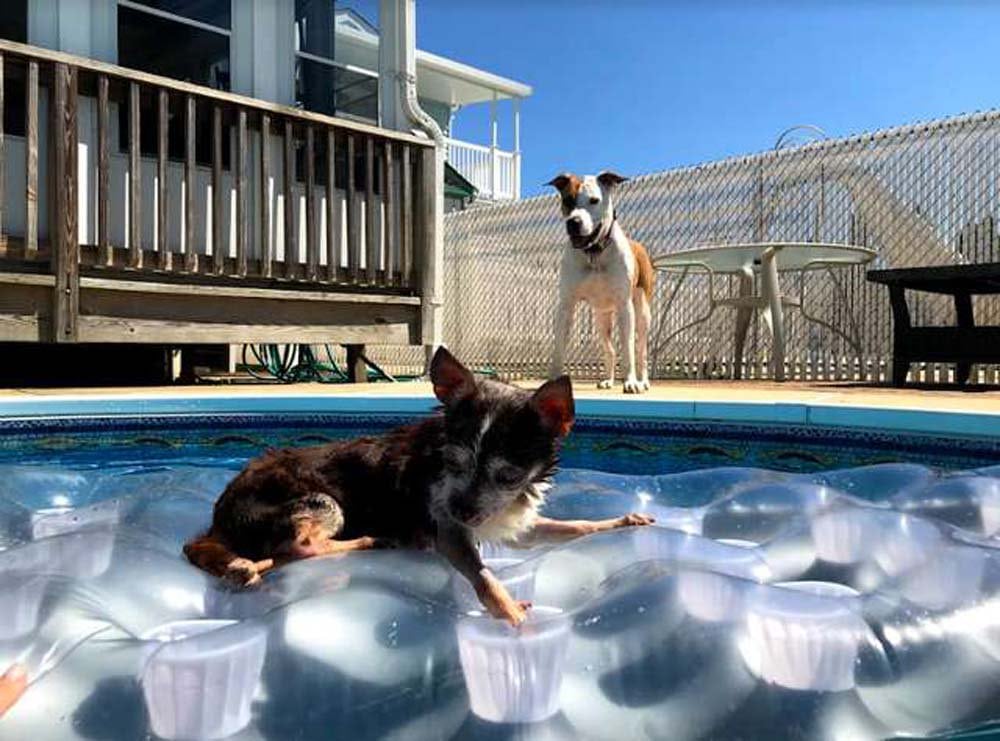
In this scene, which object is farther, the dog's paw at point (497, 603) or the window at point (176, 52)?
the window at point (176, 52)

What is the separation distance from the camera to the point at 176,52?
8.10 meters

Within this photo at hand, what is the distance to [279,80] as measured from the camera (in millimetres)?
8539

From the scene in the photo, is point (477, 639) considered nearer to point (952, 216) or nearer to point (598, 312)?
point (598, 312)

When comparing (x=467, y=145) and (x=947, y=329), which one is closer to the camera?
(x=947, y=329)

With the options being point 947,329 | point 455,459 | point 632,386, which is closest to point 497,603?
point 455,459

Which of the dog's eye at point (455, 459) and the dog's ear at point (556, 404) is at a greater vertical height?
the dog's ear at point (556, 404)

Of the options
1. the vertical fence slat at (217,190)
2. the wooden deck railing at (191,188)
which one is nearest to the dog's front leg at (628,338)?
the wooden deck railing at (191,188)

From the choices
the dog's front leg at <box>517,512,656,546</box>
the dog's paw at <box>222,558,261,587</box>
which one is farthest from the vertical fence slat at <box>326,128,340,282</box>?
the dog's paw at <box>222,558,261,587</box>

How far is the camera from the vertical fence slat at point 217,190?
7484 millimetres

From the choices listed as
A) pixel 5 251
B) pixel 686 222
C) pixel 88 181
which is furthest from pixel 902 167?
pixel 5 251

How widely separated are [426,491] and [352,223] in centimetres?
662

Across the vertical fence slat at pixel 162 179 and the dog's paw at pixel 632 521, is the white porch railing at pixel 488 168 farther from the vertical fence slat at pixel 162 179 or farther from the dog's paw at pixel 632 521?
the dog's paw at pixel 632 521

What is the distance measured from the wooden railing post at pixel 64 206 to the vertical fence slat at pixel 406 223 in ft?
9.99

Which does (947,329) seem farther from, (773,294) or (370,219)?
(370,219)
